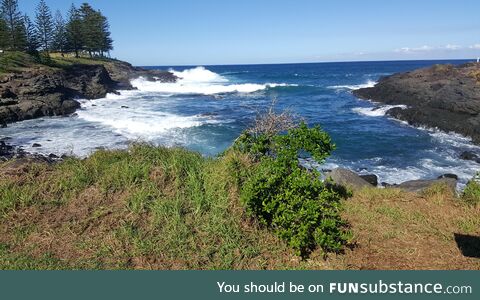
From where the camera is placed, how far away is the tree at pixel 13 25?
53.0 m

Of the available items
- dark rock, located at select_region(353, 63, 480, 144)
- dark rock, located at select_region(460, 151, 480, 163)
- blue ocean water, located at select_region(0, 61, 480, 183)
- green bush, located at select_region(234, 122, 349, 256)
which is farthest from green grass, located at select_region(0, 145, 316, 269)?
dark rock, located at select_region(353, 63, 480, 144)

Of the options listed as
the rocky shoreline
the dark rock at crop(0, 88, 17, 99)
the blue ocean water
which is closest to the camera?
the blue ocean water

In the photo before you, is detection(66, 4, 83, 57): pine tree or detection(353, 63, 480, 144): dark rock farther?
detection(66, 4, 83, 57): pine tree

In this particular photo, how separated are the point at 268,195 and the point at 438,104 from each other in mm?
27853

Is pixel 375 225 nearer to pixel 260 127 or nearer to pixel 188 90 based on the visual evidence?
pixel 260 127

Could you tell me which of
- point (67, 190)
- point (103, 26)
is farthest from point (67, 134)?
point (103, 26)

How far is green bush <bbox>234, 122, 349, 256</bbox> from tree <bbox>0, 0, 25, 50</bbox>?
5615 centimetres

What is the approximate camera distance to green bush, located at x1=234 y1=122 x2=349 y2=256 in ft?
20.6

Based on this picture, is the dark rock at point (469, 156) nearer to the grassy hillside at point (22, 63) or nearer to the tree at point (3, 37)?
the grassy hillside at point (22, 63)

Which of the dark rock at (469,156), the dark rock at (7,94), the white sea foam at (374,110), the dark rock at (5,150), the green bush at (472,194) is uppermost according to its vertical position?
the dark rock at (7,94)

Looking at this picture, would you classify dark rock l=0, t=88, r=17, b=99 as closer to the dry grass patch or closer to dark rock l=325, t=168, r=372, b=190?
dark rock l=325, t=168, r=372, b=190

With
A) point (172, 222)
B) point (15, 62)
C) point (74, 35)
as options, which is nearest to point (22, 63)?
point (15, 62)

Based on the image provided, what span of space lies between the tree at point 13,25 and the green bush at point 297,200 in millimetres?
56145

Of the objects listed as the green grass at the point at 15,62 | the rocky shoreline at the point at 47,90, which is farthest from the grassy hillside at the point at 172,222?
the green grass at the point at 15,62
